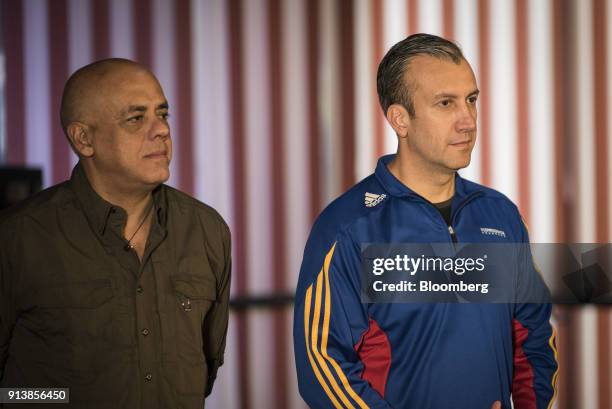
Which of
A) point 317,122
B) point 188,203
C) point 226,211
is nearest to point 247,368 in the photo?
point 226,211

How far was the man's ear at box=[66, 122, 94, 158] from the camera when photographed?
1.88 meters

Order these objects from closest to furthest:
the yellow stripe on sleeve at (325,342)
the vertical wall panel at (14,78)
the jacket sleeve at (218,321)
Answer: the yellow stripe on sleeve at (325,342) → the jacket sleeve at (218,321) → the vertical wall panel at (14,78)

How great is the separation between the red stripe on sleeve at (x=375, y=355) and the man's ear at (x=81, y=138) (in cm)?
78

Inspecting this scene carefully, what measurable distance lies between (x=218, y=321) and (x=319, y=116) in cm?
166

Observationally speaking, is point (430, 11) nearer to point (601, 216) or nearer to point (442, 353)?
point (601, 216)

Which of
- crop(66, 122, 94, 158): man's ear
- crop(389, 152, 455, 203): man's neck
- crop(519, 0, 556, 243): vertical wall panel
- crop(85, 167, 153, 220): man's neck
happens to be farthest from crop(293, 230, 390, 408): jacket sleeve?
crop(519, 0, 556, 243): vertical wall panel

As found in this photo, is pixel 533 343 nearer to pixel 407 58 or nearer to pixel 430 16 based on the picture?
pixel 407 58

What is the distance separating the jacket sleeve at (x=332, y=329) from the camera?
5.85 feet

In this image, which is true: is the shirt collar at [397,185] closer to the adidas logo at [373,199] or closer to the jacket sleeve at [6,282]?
the adidas logo at [373,199]

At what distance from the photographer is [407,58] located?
6.19ft

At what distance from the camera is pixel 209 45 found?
3471 millimetres

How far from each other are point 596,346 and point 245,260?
1.67 metres

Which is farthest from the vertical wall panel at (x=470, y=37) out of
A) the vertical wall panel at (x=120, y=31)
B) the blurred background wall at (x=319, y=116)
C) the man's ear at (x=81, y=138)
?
the man's ear at (x=81, y=138)

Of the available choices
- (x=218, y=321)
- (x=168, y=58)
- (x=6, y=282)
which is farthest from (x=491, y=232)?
(x=168, y=58)
